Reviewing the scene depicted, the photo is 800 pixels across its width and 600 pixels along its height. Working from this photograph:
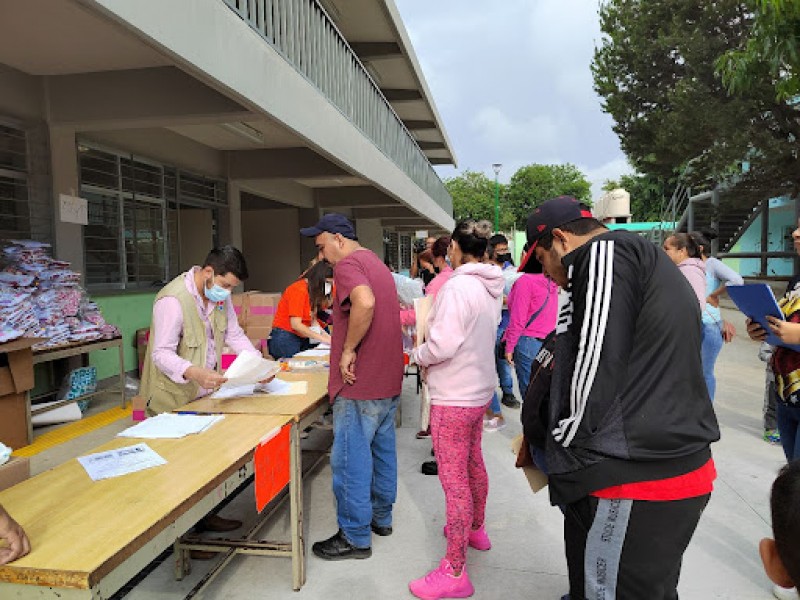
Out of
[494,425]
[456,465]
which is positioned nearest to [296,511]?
[456,465]

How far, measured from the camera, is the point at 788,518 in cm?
98

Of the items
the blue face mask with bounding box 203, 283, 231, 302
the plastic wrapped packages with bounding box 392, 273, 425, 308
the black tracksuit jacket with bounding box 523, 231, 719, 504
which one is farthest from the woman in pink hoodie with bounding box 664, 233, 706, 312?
the blue face mask with bounding box 203, 283, 231, 302

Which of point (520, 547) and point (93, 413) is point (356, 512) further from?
point (93, 413)

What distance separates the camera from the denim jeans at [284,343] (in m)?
4.95

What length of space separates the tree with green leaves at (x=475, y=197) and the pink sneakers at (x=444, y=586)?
4434 centimetres

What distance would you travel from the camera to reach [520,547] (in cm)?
314

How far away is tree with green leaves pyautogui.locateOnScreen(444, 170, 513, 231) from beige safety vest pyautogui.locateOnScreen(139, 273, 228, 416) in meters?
43.9

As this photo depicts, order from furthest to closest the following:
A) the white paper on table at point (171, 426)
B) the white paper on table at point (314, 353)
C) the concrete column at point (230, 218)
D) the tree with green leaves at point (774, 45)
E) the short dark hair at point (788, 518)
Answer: the concrete column at point (230, 218)
the tree with green leaves at point (774, 45)
the white paper on table at point (314, 353)
the white paper on table at point (171, 426)
the short dark hair at point (788, 518)

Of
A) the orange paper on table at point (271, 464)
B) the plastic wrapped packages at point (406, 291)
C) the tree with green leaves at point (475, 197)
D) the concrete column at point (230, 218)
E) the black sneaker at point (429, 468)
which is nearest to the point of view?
the orange paper on table at point (271, 464)

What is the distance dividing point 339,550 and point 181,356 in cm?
141

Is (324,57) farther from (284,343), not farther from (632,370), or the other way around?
(632,370)

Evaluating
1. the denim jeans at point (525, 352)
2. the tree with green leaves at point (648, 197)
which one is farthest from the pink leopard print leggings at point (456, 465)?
the tree with green leaves at point (648, 197)

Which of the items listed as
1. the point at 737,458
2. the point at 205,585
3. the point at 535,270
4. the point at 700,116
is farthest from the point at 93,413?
the point at 700,116

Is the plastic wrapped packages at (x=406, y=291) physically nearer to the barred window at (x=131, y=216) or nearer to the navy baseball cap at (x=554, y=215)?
the navy baseball cap at (x=554, y=215)
